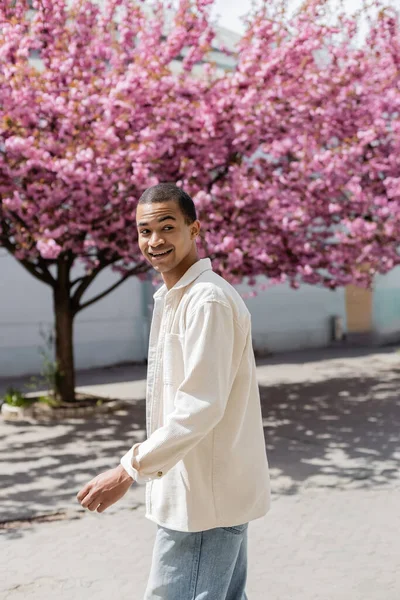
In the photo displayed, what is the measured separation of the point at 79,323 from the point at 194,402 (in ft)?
53.8

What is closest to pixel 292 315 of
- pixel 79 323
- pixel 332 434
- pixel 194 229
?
pixel 79 323

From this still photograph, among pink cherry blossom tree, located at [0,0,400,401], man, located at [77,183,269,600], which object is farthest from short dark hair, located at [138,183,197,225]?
pink cherry blossom tree, located at [0,0,400,401]

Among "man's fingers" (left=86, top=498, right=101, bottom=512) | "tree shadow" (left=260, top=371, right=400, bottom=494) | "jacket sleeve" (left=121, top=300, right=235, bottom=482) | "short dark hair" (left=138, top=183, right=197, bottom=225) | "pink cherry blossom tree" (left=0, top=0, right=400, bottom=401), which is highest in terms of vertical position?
"pink cherry blossom tree" (left=0, top=0, right=400, bottom=401)

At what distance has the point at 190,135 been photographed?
34.2 ft

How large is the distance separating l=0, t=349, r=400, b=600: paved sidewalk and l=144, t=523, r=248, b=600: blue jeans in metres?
2.08

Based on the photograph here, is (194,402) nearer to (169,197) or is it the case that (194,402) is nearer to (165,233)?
(165,233)

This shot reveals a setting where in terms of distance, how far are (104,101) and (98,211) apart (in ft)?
4.81

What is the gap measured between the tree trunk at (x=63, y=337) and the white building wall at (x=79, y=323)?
5.31m

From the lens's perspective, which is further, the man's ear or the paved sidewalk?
the paved sidewalk

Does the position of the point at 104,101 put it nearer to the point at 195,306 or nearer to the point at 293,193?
the point at 293,193

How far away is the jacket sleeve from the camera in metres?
2.45

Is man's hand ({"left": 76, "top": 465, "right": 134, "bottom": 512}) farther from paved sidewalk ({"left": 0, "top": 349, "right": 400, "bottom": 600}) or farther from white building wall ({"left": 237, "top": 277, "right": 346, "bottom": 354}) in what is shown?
white building wall ({"left": 237, "top": 277, "right": 346, "bottom": 354})

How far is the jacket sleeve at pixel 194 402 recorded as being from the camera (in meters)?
2.45

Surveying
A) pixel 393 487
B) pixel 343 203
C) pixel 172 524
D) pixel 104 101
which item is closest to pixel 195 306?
pixel 172 524
